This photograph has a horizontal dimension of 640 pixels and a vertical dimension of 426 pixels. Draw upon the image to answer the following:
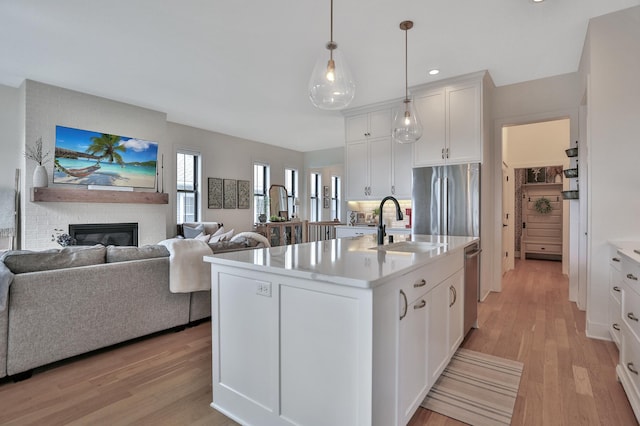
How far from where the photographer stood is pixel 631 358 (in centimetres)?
191

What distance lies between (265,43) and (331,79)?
1.68 m

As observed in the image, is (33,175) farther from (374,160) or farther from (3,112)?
(374,160)

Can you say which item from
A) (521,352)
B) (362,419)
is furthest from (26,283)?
(521,352)

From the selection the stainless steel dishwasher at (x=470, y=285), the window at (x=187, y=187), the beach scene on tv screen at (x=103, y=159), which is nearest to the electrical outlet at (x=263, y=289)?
the stainless steel dishwasher at (x=470, y=285)

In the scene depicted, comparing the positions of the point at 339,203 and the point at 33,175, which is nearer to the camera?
the point at 33,175

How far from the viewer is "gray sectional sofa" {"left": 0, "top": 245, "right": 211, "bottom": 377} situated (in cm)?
218

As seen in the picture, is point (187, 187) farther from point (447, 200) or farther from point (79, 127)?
point (447, 200)

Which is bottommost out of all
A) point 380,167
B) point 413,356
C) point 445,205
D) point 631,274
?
point 413,356

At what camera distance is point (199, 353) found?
2625 mm

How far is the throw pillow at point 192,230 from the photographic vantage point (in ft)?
20.6

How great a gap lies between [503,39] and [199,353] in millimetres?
4180

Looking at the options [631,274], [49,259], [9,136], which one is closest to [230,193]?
[9,136]

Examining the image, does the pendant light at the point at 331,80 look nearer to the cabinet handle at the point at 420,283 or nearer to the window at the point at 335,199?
the cabinet handle at the point at 420,283

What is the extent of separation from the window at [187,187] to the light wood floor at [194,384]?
4082 mm
